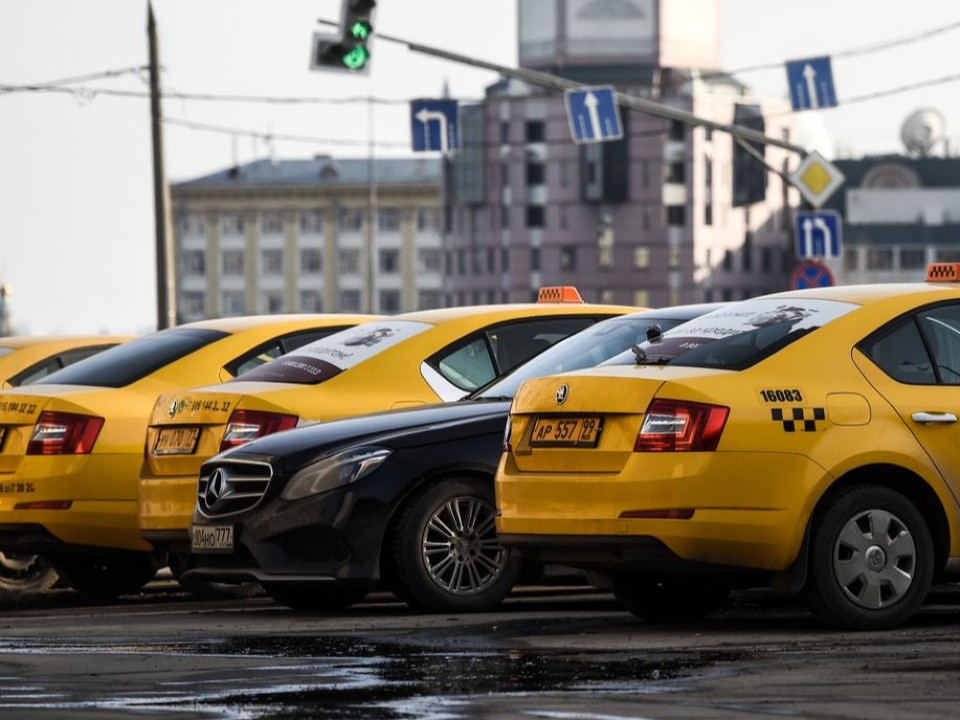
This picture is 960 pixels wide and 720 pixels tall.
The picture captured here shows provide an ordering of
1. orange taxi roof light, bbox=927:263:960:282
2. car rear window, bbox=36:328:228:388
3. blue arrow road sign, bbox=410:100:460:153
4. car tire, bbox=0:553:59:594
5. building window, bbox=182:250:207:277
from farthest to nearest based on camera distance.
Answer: building window, bbox=182:250:207:277 → blue arrow road sign, bbox=410:100:460:153 → car tire, bbox=0:553:59:594 → car rear window, bbox=36:328:228:388 → orange taxi roof light, bbox=927:263:960:282

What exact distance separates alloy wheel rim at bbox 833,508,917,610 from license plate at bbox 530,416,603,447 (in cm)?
103

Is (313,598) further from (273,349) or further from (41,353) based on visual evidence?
(41,353)

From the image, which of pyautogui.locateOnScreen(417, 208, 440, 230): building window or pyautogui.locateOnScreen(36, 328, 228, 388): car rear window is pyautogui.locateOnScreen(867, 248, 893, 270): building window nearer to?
pyautogui.locateOnScreen(417, 208, 440, 230): building window

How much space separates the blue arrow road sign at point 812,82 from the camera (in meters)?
28.8

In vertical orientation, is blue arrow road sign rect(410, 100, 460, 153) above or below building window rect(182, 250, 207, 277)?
above

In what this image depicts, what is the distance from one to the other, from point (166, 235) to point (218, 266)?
140197mm

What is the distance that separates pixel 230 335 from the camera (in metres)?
12.8

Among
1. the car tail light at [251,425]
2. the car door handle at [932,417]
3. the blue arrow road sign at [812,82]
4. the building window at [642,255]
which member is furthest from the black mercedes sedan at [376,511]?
the building window at [642,255]

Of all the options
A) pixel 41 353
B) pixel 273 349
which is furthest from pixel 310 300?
pixel 273 349

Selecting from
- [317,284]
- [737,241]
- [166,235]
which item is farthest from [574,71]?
[166,235]

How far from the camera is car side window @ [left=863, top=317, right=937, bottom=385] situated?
9.08 m

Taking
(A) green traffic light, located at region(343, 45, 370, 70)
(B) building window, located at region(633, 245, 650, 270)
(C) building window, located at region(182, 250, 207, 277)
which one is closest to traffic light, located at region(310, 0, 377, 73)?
(A) green traffic light, located at region(343, 45, 370, 70)

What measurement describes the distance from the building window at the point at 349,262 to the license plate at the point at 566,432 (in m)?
160

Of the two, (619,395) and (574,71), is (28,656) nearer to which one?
(619,395)
